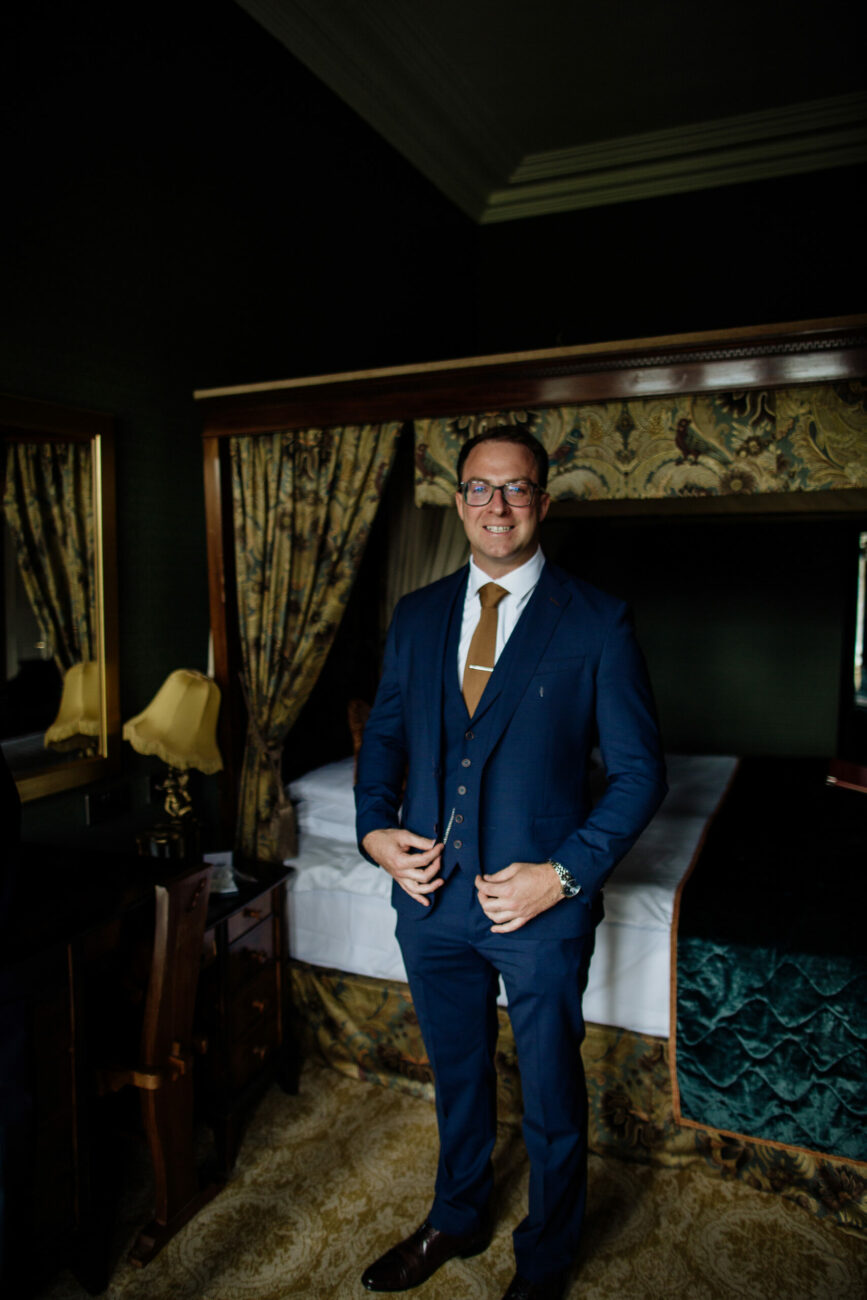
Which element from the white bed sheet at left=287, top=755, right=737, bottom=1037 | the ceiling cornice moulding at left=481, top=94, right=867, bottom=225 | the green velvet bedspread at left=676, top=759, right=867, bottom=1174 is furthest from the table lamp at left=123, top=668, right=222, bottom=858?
the ceiling cornice moulding at left=481, top=94, right=867, bottom=225

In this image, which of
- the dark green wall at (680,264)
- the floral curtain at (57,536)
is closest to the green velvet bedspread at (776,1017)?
the floral curtain at (57,536)

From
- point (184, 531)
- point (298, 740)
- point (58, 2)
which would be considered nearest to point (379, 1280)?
point (298, 740)

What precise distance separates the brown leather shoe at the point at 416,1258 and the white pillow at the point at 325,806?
1292 mm

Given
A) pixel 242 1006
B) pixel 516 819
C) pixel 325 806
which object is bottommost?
pixel 242 1006

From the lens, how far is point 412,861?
1872 mm

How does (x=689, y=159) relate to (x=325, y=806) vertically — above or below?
above

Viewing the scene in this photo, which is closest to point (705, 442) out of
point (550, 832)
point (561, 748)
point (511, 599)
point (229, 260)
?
point (511, 599)

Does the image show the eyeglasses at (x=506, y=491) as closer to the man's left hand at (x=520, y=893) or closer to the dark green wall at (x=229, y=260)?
the man's left hand at (x=520, y=893)

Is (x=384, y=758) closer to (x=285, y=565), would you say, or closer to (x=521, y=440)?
(x=521, y=440)

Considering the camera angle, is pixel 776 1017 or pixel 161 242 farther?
pixel 161 242

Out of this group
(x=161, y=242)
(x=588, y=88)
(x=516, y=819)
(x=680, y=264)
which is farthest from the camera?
(x=680, y=264)

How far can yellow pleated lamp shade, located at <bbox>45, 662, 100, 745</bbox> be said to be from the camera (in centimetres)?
261

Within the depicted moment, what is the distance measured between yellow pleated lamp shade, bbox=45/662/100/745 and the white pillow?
0.84 m

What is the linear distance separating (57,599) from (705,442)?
1.91 meters
